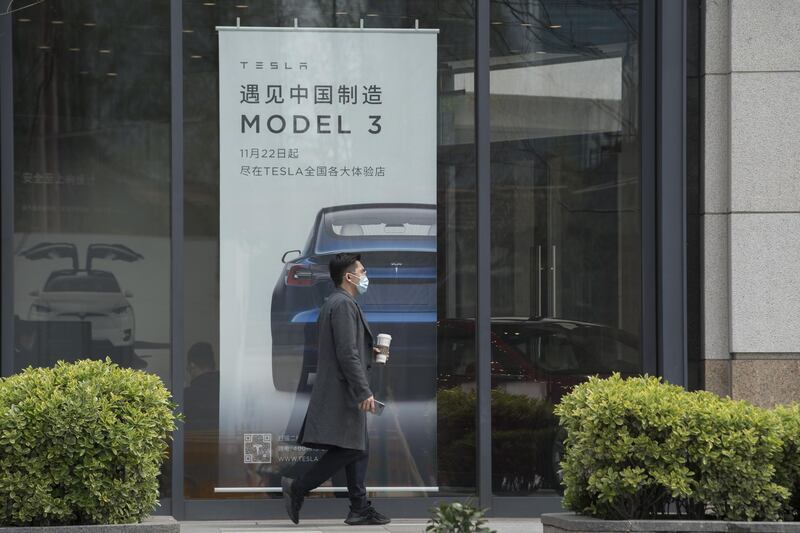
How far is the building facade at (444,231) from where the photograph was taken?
1036cm

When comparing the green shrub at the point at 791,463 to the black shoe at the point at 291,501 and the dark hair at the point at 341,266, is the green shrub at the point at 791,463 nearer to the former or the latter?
the dark hair at the point at 341,266

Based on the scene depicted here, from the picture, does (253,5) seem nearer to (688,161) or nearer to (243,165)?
(243,165)

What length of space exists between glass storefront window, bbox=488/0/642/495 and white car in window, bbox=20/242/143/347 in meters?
2.99

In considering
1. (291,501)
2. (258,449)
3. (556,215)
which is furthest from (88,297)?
(556,215)

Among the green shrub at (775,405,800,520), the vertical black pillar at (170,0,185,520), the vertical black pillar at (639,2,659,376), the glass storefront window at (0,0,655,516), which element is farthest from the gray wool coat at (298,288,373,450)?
the green shrub at (775,405,800,520)

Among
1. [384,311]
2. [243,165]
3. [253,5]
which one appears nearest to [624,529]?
[384,311]

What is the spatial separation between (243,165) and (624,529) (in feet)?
15.2

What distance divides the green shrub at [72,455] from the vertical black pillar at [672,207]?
15.9ft

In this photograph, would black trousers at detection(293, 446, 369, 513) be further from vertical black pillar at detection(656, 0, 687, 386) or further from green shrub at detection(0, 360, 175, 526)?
vertical black pillar at detection(656, 0, 687, 386)

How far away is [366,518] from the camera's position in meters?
9.77

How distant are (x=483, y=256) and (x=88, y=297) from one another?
10.4ft

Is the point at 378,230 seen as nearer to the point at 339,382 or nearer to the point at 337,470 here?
the point at 339,382

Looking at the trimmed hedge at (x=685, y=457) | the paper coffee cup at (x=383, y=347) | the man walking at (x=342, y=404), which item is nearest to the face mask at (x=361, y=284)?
the man walking at (x=342, y=404)

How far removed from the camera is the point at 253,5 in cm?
1062
